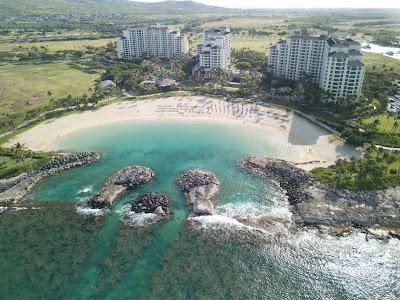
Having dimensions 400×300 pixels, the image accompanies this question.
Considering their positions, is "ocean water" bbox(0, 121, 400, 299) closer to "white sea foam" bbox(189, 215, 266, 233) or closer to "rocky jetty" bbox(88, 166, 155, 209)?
"white sea foam" bbox(189, 215, 266, 233)

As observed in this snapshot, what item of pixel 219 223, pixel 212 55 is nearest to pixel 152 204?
pixel 219 223

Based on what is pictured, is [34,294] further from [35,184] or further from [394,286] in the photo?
[394,286]

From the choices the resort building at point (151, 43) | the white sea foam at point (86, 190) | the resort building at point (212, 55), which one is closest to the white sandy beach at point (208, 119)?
the white sea foam at point (86, 190)

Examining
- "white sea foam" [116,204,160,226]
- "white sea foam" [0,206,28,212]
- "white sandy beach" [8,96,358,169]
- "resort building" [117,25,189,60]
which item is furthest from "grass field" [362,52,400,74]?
"white sea foam" [0,206,28,212]

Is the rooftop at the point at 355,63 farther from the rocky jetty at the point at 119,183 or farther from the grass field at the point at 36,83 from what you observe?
the grass field at the point at 36,83

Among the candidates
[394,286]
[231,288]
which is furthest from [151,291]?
[394,286]

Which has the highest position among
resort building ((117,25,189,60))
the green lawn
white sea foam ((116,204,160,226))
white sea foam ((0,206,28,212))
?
resort building ((117,25,189,60))
